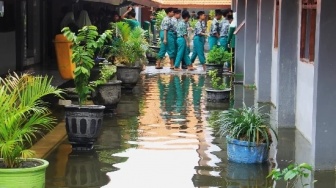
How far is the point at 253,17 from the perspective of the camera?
18859mm

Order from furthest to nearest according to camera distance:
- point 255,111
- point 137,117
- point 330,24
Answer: point 137,117
point 255,111
point 330,24

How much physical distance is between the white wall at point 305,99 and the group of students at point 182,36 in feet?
40.1

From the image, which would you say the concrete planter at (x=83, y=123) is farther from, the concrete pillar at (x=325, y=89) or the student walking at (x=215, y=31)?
the student walking at (x=215, y=31)

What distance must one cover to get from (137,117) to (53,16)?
32.1 ft

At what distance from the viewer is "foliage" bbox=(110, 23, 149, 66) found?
17406 mm

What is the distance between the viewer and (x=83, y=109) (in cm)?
1029

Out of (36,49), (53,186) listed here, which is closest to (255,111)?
(53,186)

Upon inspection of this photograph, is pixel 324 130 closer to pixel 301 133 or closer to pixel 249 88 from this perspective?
pixel 301 133

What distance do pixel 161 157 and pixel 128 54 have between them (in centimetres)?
789

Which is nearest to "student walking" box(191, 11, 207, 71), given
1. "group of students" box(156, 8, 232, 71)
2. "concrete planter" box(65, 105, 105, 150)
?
"group of students" box(156, 8, 232, 71)

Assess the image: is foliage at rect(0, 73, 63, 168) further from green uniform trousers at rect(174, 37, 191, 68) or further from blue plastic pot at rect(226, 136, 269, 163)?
green uniform trousers at rect(174, 37, 191, 68)

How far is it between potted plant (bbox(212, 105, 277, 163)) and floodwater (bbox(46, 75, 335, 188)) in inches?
5.2

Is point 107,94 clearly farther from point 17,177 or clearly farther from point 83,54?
point 17,177

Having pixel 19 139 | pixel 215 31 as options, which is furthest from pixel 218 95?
pixel 19 139
